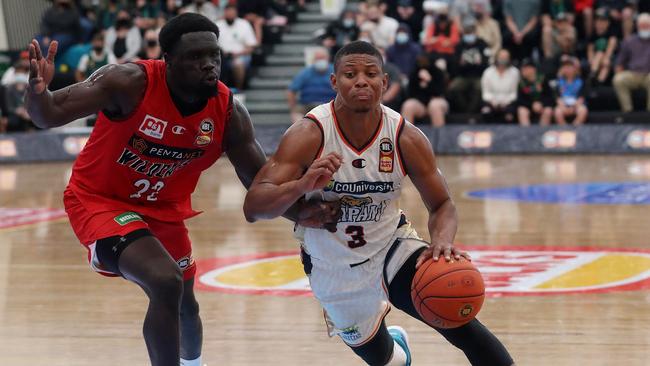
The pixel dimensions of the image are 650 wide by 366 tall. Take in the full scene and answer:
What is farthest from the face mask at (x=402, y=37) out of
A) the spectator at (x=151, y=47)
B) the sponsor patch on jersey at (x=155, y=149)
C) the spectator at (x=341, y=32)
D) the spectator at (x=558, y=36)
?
the sponsor patch on jersey at (x=155, y=149)

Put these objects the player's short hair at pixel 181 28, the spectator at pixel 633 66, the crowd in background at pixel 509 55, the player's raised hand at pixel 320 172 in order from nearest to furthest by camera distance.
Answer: the player's raised hand at pixel 320 172, the player's short hair at pixel 181 28, the spectator at pixel 633 66, the crowd in background at pixel 509 55

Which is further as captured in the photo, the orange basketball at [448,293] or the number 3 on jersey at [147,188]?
the number 3 on jersey at [147,188]

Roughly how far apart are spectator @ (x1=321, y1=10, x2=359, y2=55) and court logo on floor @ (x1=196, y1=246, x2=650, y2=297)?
30.8 ft

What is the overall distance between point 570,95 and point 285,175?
12982mm

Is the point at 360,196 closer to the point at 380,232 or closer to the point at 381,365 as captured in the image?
the point at 380,232

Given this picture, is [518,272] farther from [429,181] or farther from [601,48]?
[601,48]

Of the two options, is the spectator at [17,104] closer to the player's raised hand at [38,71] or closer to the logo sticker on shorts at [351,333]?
the player's raised hand at [38,71]

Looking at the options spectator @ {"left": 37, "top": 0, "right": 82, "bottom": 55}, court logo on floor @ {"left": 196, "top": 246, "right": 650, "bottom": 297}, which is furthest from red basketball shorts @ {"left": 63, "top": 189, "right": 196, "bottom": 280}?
spectator @ {"left": 37, "top": 0, "right": 82, "bottom": 55}

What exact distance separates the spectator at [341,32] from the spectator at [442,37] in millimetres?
1164

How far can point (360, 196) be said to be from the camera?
5.14 metres

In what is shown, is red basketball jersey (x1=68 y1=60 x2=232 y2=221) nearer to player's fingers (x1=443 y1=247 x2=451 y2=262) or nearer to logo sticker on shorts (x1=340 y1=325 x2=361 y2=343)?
logo sticker on shorts (x1=340 y1=325 x2=361 y2=343)

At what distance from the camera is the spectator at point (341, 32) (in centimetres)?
1852

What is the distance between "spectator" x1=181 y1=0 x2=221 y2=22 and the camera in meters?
20.3

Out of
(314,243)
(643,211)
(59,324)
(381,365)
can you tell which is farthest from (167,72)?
(643,211)
